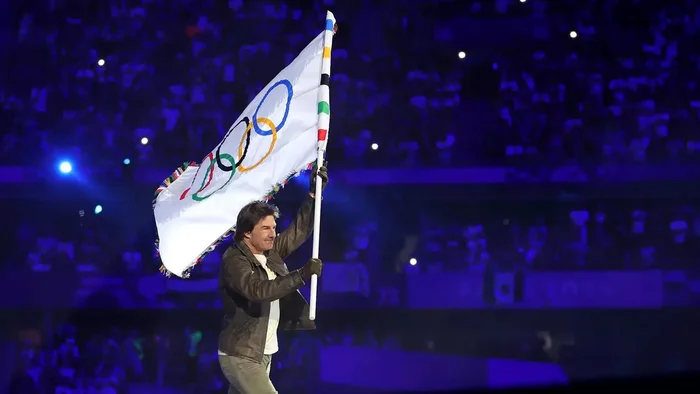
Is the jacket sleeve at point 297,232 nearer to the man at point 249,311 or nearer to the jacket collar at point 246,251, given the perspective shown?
the man at point 249,311

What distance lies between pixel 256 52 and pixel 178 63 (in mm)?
1305

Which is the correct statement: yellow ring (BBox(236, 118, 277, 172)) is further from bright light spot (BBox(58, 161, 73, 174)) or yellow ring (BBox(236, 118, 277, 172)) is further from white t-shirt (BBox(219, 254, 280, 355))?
bright light spot (BBox(58, 161, 73, 174))

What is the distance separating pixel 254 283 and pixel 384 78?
9.49 metres

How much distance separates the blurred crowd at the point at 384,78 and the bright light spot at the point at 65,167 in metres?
0.26

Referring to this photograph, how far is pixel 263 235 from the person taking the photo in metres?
4.55

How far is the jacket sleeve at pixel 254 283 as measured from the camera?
4.27 m

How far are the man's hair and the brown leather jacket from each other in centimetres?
7

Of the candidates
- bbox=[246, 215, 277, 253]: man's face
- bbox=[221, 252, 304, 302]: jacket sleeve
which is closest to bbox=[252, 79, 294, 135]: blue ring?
bbox=[246, 215, 277, 253]: man's face

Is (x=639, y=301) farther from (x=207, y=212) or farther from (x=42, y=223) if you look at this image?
(x=42, y=223)

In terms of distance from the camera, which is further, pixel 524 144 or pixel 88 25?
pixel 88 25

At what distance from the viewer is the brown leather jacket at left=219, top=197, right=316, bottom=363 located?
4.30 metres

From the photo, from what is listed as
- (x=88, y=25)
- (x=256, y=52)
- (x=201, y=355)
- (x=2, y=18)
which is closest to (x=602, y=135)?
(x=256, y=52)

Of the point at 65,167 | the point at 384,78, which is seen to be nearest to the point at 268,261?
the point at 65,167

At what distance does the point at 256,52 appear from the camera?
45.9 feet
